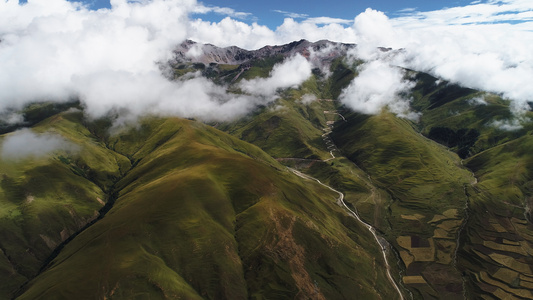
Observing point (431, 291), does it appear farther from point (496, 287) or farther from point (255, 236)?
point (255, 236)

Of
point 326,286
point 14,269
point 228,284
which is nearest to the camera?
point 228,284

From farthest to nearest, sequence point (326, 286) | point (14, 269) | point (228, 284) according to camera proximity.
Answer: point (14, 269) → point (326, 286) → point (228, 284)

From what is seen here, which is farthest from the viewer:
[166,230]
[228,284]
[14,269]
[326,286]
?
[14,269]

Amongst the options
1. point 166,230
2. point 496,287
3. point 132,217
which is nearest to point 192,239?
point 166,230

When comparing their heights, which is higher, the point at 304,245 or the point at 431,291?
the point at 304,245

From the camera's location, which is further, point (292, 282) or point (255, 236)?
point (255, 236)

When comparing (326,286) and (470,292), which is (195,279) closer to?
(326,286)

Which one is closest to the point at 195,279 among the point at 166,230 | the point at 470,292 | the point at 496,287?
Result: the point at 166,230

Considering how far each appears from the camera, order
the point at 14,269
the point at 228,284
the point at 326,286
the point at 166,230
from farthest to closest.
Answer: the point at 14,269 → the point at 166,230 → the point at 326,286 → the point at 228,284

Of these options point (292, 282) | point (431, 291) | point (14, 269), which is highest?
point (292, 282)
